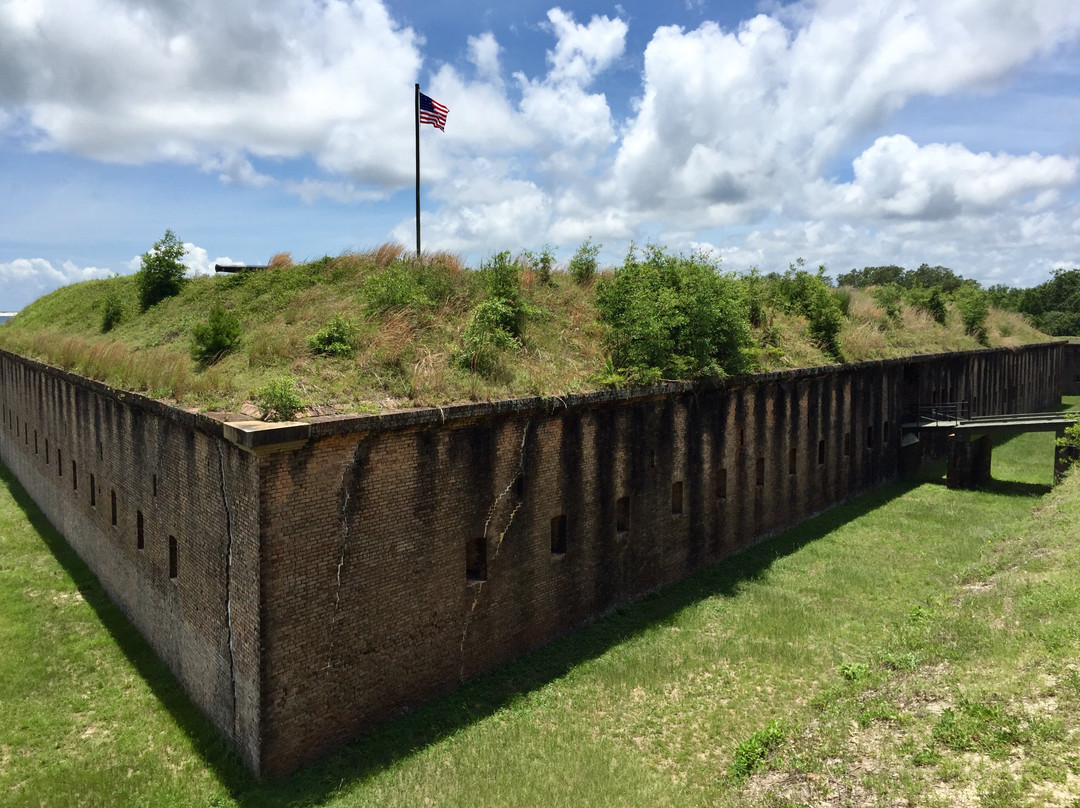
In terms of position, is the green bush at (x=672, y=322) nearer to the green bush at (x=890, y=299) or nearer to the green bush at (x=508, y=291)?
the green bush at (x=508, y=291)

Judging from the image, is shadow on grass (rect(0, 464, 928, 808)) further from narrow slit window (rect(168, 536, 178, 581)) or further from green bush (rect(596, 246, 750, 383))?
green bush (rect(596, 246, 750, 383))

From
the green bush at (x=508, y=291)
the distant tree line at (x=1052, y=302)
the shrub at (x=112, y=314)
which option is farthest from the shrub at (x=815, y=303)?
the distant tree line at (x=1052, y=302)

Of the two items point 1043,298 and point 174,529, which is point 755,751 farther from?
point 1043,298

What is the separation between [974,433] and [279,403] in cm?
2241

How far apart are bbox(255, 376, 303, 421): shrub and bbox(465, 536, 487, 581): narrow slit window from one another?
11.8 feet

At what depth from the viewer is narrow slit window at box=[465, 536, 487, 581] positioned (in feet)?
36.2

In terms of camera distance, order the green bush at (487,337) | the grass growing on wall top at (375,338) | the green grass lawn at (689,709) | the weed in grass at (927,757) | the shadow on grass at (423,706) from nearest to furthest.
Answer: the weed in grass at (927,757)
the green grass lawn at (689,709)
the shadow on grass at (423,706)
the grass growing on wall top at (375,338)
the green bush at (487,337)

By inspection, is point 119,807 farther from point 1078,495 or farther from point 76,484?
point 1078,495

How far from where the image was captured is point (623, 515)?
45.0ft

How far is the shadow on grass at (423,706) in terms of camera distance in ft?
28.6

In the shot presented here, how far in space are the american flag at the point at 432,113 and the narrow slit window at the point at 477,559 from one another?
36.2 feet

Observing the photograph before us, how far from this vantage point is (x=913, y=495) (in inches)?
894

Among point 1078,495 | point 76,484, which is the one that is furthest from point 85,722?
point 1078,495

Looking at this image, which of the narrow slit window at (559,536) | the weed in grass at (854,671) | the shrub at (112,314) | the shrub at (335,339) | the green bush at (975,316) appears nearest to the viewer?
the weed in grass at (854,671)
